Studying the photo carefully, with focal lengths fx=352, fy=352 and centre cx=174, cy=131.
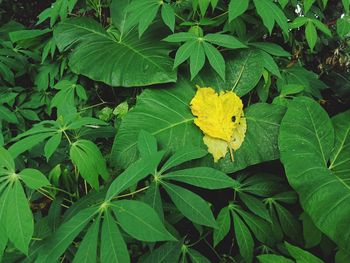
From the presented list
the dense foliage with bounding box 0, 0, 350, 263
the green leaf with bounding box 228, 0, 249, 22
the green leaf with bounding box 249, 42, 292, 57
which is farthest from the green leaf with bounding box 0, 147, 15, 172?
the green leaf with bounding box 249, 42, 292, 57

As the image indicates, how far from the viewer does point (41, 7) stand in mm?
3504

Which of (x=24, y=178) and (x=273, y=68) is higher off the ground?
(x=273, y=68)

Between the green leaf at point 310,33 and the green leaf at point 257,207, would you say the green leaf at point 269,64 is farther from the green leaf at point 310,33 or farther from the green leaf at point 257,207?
the green leaf at point 257,207

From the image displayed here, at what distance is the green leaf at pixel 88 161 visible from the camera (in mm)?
974

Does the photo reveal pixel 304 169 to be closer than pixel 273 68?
Yes

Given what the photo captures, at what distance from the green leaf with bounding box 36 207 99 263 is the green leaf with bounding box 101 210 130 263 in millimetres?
55

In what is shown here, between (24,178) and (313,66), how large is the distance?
219cm

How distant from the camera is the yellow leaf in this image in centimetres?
125

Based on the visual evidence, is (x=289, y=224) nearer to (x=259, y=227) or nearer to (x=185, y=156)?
(x=259, y=227)

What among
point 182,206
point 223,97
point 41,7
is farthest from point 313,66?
point 41,7

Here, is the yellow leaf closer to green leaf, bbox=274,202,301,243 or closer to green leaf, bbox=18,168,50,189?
green leaf, bbox=274,202,301,243

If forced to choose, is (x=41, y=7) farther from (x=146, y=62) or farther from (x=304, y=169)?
(x=304, y=169)

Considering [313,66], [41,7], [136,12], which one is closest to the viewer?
[136,12]

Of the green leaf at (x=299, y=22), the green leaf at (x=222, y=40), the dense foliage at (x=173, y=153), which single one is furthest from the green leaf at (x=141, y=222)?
the green leaf at (x=299, y=22)
